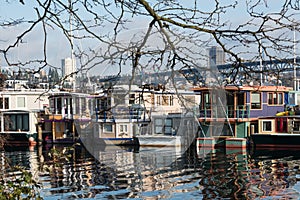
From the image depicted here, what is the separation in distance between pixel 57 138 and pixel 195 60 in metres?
27.9

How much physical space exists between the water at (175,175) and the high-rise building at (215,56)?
5.38m

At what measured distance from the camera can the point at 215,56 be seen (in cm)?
396

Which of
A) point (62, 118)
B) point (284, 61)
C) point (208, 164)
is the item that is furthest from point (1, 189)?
point (62, 118)

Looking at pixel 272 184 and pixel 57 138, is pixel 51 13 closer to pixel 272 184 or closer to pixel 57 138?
pixel 272 184

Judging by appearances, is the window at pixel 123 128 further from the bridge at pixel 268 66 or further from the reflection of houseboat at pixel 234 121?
the bridge at pixel 268 66

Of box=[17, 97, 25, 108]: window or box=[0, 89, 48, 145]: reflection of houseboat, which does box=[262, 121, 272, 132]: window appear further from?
box=[17, 97, 25, 108]: window

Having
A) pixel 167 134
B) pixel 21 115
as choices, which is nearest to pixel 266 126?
pixel 167 134

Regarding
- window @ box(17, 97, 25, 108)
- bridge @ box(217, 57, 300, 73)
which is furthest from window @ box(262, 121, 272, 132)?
bridge @ box(217, 57, 300, 73)

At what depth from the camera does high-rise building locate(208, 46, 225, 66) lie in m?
3.78

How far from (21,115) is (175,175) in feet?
64.4

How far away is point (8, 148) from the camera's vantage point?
28.2m

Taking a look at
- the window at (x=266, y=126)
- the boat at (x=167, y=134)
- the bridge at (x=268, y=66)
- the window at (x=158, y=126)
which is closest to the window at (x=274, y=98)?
the window at (x=266, y=126)

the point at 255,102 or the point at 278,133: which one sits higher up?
the point at 255,102

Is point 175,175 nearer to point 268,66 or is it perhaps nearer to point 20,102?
point 268,66
